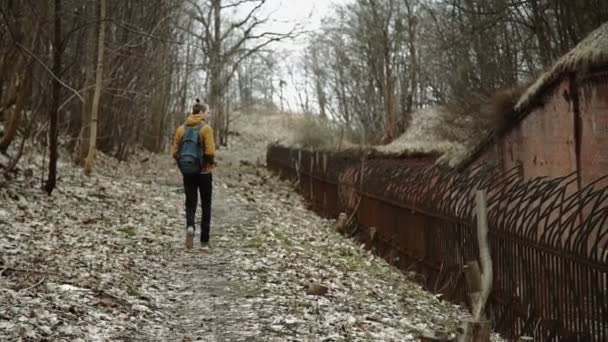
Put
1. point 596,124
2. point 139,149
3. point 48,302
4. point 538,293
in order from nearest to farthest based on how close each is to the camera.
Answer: point 48,302
point 538,293
point 596,124
point 139,149

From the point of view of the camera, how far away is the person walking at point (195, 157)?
9359mm

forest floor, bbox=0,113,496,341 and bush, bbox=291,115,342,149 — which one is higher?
bush, bbox=291,115,342,149

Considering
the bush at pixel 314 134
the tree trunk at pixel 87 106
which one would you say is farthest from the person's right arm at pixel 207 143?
the bush at pixel 314 134

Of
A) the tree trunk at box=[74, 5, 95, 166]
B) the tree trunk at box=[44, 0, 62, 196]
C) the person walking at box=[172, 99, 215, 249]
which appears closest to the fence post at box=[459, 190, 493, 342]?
the person walking at box=[172, 99, 215, 249]

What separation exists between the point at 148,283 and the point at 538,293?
Answer: 3724mm

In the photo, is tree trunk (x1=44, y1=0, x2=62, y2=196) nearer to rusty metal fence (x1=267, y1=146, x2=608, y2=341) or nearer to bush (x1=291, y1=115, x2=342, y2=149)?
rusty metal fence (x1=267, y1=146, x2=608, y2=341)

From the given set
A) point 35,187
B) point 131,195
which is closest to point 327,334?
point 35,187

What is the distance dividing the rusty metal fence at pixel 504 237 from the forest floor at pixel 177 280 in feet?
1.43

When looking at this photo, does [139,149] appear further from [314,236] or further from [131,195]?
[314,236]

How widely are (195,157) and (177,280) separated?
2.25m

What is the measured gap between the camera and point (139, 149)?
31781 mm

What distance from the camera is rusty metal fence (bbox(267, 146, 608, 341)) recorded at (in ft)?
17.0

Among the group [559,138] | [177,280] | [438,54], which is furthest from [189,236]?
[438,54]

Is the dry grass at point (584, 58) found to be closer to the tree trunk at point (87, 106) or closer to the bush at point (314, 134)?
the tree trunk at point (87, 106)
